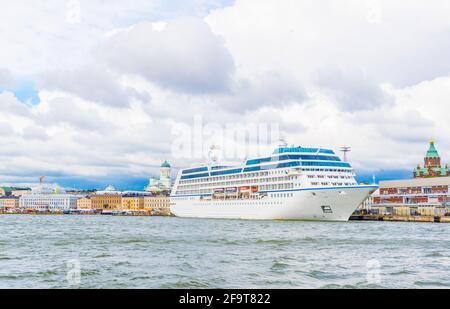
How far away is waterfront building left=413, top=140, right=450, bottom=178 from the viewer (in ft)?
459

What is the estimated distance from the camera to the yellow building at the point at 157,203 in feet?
573

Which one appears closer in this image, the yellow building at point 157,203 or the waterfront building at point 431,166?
the waterfront building at point 431,166

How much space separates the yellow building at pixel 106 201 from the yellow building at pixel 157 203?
47.3ft

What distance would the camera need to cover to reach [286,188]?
65562 mm

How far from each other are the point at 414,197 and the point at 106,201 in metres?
123

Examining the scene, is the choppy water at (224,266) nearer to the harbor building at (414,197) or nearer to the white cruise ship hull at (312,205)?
the white cruise ship hull at (312,205)

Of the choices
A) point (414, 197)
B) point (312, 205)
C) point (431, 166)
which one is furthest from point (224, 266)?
point (431, 166)

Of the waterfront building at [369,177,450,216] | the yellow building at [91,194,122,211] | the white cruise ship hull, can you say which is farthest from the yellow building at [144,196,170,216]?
the white cruise ship hull

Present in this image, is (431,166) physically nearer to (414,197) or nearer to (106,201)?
(414,197)

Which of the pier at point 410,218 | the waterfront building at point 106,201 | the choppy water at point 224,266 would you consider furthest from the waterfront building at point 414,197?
the waterfront building at point 106,201
